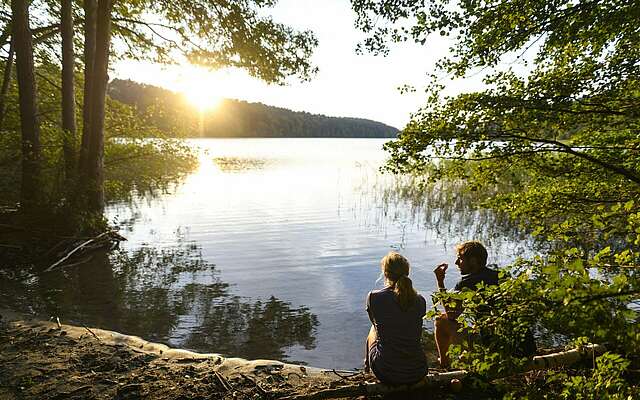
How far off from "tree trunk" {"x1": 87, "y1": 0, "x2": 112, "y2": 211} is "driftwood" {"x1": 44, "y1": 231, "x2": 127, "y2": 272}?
95 cm

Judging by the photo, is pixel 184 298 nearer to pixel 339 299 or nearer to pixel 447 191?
pixel 339 299

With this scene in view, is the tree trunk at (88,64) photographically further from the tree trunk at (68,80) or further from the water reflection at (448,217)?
the water reflection at (448,217)

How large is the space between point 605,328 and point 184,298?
830cm

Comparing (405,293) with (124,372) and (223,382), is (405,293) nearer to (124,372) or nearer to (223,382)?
(223,382)

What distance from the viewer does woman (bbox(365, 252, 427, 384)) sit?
4.04m

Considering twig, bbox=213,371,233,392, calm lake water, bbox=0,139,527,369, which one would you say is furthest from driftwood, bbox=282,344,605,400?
calm lake water, bbox=0,139,527,369

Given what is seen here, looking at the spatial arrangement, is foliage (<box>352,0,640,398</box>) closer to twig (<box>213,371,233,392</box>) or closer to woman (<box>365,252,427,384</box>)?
woman (<box>365,252,427,384</box>)

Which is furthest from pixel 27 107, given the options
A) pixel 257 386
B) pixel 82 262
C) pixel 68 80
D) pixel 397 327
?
pixel 397 327

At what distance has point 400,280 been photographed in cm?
407

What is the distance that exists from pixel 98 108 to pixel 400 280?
484 inches

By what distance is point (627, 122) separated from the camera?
437 centimetres

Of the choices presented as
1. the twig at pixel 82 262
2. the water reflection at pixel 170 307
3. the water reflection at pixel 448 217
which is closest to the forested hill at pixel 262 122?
the water reflection at pixel 448 217

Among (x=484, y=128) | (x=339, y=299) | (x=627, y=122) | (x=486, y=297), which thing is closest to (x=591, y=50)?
(x=627, y=122)

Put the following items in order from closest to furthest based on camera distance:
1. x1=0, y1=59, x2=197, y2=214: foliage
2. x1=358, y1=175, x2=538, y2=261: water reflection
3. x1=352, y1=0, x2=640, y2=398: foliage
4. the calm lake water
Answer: x1=352, y1=0, x2=640, y2=398: foliage
the calm lake water
x1=0, y1=59, x2=197, y2=214: foliage
x1=358, y1=175, x2=538, y2=261: water reflection
